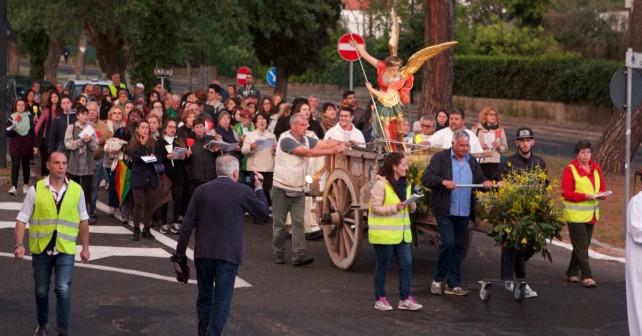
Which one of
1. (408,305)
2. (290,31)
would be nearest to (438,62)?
(408,305)

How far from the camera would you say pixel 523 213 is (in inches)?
491

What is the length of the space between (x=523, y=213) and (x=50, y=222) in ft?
15.7

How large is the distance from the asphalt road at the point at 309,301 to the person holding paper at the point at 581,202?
315 mm

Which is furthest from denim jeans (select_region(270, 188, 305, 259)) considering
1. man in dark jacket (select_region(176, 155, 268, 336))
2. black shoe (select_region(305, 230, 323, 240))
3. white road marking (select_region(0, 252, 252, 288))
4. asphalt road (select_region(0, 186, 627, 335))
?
man in dark jacket (select_region(176, 155, 268, 336))

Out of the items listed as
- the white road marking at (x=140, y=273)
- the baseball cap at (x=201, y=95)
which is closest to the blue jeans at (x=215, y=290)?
the white road marking at (x=140, y=273)

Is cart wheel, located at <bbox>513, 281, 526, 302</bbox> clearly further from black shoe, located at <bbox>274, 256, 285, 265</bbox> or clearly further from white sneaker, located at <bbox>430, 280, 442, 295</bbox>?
black shoe, located at <bbox>274, 256, 285, 265</bbox>

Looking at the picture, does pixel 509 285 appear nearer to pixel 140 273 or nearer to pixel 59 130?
pixel 140 273

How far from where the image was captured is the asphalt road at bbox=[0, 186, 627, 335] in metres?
11.0

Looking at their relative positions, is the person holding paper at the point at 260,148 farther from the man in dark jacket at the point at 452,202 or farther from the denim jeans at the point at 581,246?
the denim jeans at the point at 581,246

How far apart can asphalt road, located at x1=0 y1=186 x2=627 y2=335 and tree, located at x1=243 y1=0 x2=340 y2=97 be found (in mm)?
24817

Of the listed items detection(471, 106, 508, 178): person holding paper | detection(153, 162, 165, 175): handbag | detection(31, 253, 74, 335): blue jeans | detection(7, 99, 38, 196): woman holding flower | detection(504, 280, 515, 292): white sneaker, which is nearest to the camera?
detection(31, 253, 74, 335): blue jeans

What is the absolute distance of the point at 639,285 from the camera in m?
9.24

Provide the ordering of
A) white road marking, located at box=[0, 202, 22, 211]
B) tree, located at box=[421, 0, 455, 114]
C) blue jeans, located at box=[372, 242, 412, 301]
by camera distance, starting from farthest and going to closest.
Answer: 1. tree, located at box=[421, 0, 455, 114]
2. white road marking, located at box=[0, 202, 22, 211]
3. blue jeans, located at box=[372, 242, 412, 301]

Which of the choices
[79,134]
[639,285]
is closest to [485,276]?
[639,285]
